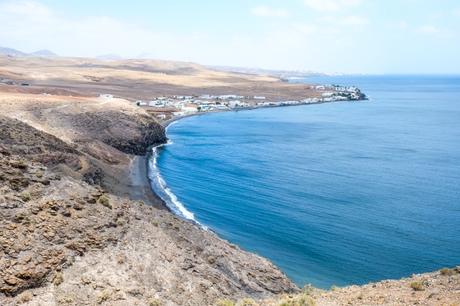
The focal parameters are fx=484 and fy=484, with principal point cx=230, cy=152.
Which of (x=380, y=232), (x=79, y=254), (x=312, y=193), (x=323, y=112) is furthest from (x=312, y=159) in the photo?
(x=323, y=112)

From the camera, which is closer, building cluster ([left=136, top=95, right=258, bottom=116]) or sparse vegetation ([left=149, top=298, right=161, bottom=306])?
sparse vegetation ([left=149, top=298, right=161, bottom=306])

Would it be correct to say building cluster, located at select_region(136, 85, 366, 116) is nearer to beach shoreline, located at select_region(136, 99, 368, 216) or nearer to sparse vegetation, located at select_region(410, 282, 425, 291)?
beach shoreline, located at select_region(136, 99, 368, 216)

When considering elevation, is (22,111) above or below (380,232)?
above

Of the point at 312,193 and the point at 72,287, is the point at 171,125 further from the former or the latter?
the point at 72,287

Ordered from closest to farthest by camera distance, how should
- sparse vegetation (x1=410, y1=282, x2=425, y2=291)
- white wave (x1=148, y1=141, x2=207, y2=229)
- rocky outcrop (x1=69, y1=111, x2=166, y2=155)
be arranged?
sparse vegetation (x1=410, y1=282, x2=425, y2=291)
white wave (x1=148, y1=141, x2=207, y2=229)
rocky outcrop (x1=69, y1=111, x2=166, y2=155)

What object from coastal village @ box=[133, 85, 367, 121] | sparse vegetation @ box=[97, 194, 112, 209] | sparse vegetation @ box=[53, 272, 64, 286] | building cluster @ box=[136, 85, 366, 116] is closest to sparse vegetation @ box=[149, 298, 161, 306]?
sparse vegetation @ box=[53, 272, 64, 286]

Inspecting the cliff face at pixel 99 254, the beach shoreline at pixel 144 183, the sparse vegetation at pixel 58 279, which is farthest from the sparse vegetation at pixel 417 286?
the beach shoreline at pixel 144 183

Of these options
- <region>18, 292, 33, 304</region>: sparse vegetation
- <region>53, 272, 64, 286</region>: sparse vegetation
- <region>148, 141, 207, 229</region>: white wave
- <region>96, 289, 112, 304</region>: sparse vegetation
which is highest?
<region>53, 272, 64, 286</region>: sparse vegetation
